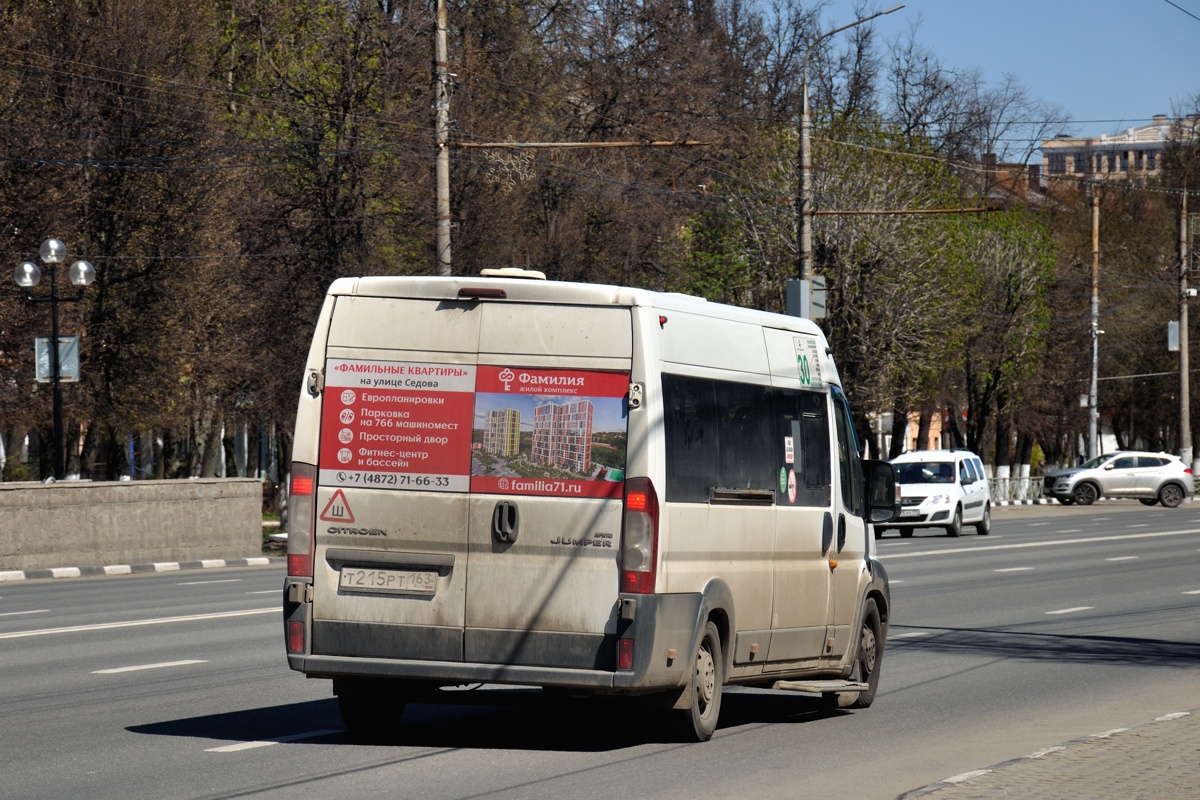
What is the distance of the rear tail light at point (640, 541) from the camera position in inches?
347

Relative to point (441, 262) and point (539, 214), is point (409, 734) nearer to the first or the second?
point (441, 262)

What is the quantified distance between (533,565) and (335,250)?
2703cm

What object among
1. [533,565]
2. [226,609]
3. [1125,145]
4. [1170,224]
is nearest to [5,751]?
[533,565]

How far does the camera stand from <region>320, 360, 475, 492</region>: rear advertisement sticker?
9.15 m

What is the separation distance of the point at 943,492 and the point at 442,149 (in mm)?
16315

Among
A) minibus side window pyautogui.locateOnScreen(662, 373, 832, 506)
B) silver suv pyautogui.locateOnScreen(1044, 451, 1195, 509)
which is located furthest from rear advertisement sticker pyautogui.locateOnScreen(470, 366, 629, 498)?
silver suv pyautogui.locateOnScreen(1044, 451, 1195, 509)

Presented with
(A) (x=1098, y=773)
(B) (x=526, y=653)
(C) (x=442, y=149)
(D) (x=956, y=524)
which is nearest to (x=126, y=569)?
(C) (x=442, y=149)

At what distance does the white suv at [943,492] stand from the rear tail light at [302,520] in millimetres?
28941

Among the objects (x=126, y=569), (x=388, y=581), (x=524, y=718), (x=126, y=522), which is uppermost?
(x=388, y=581)

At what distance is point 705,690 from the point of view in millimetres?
9508

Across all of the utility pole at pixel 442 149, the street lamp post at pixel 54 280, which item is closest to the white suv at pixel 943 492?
the utility pole at pixel 442 149

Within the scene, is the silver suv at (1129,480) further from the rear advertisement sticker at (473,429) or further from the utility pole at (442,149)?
the rear advertisement sticker at (473,429)

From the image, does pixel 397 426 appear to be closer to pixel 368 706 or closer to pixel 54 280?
pixel 368 706

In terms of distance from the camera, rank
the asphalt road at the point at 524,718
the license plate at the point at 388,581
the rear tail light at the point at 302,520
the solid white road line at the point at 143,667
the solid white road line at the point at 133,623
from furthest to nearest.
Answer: the solid white road line at the point at 133,623 → the solid white road line at the point at 143,667 → the rear tail light at the point at 302,520 → the license plate at the point at 388,581 → the asphalt road at the point at 524,718
